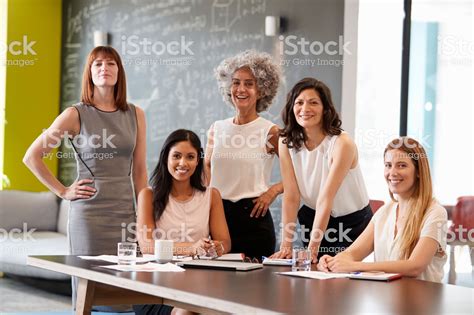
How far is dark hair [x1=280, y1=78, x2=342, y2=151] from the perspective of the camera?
11.8 feet

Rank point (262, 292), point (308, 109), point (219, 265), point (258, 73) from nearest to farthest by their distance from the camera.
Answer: point (262, 292), point (219, 265), point (308, 109), point (258, 73)

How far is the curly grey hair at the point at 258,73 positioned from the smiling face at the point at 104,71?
594 millimetres

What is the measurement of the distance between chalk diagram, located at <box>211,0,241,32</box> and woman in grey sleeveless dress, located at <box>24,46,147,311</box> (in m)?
2.76

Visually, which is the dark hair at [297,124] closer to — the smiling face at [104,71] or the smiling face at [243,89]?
the smiling face at [243,89]

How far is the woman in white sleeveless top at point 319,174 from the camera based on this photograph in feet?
11.6

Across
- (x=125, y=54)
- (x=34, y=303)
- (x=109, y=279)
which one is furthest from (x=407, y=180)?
(x=125, y=54)

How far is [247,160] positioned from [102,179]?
688 millimetres

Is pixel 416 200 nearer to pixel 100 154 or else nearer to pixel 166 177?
pixel 166 177

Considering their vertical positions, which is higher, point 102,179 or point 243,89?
point 243,89

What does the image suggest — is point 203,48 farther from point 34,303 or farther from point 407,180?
point 407,180

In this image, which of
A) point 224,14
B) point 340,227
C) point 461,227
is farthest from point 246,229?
point 224,14

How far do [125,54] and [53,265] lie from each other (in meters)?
4.74

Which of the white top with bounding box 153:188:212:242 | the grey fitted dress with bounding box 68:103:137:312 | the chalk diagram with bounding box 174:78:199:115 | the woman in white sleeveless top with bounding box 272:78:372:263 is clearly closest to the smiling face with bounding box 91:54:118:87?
the grey fitted dress with bounding box 68:103:137:312

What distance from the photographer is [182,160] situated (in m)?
3.69
